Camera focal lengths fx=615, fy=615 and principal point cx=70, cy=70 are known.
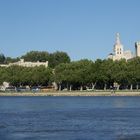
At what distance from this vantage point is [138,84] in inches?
7116

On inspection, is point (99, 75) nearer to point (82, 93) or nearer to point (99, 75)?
point (99, 75)

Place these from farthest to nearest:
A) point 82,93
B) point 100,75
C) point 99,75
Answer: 1. point 99,75
2. point 100,75
3. point 82,93

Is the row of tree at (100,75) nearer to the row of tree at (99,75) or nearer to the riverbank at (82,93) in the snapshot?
the row of tree at (99,75)

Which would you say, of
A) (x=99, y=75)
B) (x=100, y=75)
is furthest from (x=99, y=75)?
(x=100, y=75)

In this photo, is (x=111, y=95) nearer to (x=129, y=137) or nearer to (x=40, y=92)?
(x=40, y=92)

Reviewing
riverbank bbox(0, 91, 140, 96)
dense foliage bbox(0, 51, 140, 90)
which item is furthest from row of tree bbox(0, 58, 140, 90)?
riverbank bbox(0, 91, 140, 96)

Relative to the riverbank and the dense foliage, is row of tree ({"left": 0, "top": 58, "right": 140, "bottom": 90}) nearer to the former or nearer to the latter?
the dense foliage

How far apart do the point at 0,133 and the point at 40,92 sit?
5265 inches

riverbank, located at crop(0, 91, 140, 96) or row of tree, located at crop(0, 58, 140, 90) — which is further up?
row of tree, located at crop(0, 58, 140, 90)

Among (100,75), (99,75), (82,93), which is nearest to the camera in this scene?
(82,93)

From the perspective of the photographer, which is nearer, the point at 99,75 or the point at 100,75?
the point at 100,75

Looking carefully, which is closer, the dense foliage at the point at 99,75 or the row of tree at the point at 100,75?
the row of tree at the point at 100,75

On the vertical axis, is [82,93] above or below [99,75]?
below

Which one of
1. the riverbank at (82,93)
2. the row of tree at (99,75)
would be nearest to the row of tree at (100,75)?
the row of tree at (99,75)
